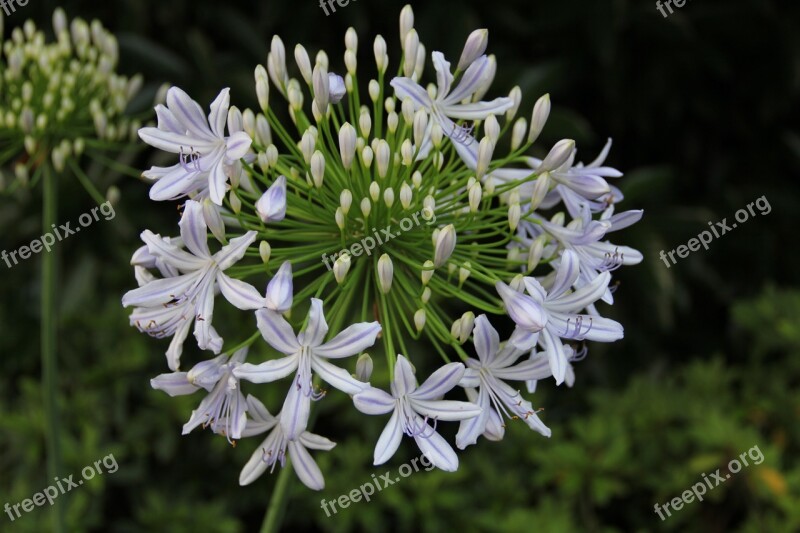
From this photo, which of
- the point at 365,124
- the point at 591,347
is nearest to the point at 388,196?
the point at 365,124

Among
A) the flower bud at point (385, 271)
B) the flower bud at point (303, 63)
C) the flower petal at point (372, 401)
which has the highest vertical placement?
the flower bud at point (303, 63)

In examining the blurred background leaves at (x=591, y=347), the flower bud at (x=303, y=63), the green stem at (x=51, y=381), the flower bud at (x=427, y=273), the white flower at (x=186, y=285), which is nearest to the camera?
the white flower at (x=186, y=285)

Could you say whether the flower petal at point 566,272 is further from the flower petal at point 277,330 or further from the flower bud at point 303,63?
the flower bud at point 303,63

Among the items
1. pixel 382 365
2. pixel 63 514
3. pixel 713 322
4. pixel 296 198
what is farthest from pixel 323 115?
pixel 713 322

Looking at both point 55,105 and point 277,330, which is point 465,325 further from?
point 55,105

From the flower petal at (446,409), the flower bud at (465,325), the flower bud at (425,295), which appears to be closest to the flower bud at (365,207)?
the flower bud at (425,295)

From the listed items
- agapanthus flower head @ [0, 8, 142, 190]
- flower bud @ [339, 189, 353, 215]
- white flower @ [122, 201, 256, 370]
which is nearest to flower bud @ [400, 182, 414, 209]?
flower bud @ [339, 189, 353, 215]

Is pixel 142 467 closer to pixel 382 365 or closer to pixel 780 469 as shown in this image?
pixel 382 365
